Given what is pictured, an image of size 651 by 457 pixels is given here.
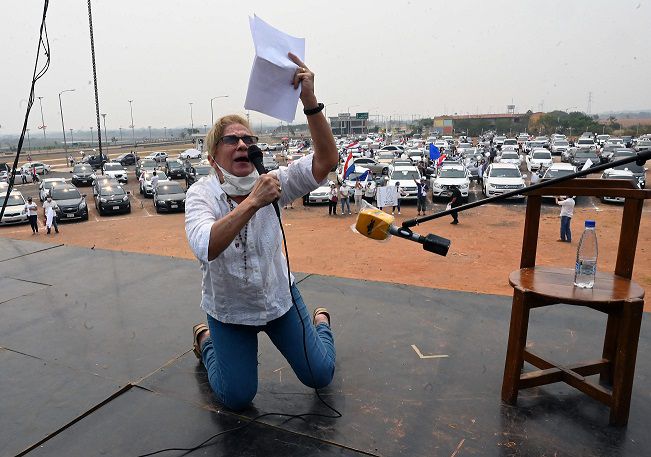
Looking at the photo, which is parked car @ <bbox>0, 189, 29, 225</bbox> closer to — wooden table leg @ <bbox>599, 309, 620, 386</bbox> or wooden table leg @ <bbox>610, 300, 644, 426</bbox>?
wooden table leg @ <bbox>599, 309, 620, 386</bbox>

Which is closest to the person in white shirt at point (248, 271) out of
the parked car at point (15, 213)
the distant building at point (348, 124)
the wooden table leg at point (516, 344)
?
the wooden table leg at point (516, 344)

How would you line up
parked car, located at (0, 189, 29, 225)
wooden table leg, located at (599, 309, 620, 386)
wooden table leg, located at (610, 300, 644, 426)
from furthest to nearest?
1. parked car, located at (0, 189, 29, 225)
2. wooden table leg, located at (599, 309, 620, 386)
3. wooden table leg, located at (610, 300, 644, 426)

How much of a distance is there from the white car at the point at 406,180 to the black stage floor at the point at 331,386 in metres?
15.3

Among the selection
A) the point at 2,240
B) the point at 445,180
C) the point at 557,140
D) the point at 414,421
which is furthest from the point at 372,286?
the point at 557,140

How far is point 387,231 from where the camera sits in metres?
2.25

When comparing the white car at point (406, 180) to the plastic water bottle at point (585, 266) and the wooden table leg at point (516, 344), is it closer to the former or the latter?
the plastic water bottle at point (585, 266)

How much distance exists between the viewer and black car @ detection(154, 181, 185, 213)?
1977 centimetres

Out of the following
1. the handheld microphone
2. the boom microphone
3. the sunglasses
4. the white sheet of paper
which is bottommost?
the boom microphone

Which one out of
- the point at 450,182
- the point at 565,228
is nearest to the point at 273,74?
the point at 565,228

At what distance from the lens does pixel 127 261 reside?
18.0 ft

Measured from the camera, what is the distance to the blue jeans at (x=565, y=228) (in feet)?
41.4

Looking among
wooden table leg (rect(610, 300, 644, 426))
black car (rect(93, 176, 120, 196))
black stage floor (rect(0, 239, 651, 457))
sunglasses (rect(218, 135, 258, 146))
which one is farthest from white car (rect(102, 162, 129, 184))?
wooden table leg (rect(610, 300, 644, 426))

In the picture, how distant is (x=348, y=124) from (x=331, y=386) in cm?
11107

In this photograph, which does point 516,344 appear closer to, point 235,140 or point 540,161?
point 235,140
